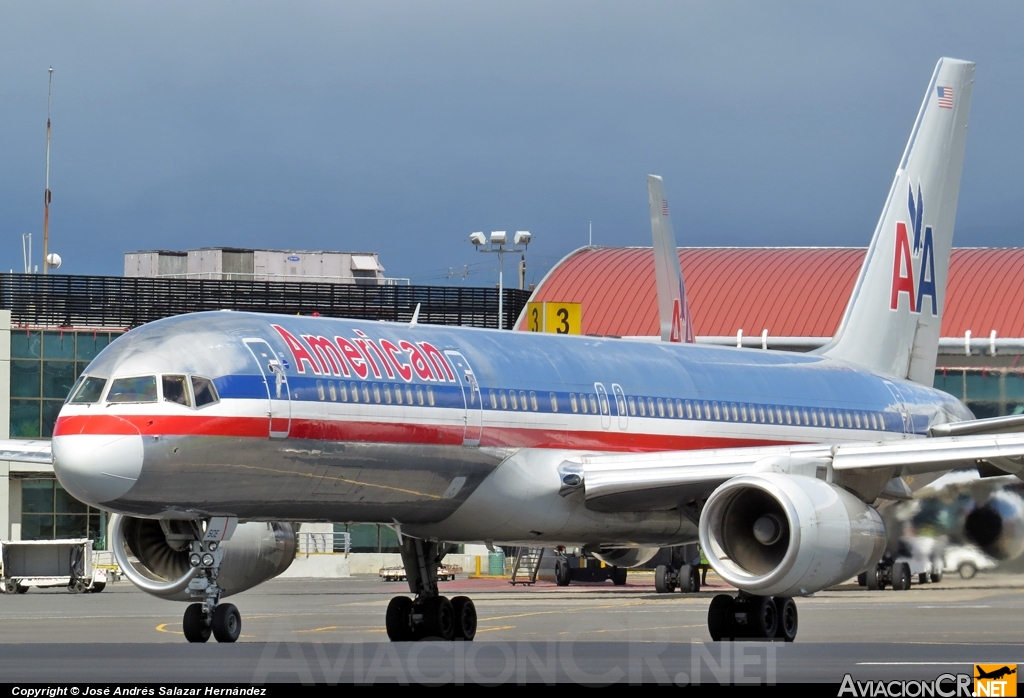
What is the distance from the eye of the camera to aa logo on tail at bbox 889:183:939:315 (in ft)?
107

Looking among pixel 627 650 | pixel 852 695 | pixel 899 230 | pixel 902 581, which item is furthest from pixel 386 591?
pixel 852 695

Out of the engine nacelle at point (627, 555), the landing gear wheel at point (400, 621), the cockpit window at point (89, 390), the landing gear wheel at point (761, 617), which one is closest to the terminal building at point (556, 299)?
the engine nacelle at point (627, 555)

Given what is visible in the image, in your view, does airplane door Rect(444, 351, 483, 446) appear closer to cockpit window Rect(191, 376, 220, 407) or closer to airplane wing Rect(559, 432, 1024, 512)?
airplane wing Rect(559, 432, 1024, 512)

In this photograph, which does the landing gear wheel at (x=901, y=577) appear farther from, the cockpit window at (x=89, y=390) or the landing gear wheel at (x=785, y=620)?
the cockpit window at (x=89, y=390)

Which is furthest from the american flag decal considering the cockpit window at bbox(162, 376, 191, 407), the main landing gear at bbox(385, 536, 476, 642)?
the cockpit window at bbox(162, 376, 191, 407)

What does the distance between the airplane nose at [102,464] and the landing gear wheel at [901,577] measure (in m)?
26.6

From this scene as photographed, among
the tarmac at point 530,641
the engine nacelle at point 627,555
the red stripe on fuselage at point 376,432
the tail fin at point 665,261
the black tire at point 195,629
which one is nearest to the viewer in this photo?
the tarmac at point 530,641

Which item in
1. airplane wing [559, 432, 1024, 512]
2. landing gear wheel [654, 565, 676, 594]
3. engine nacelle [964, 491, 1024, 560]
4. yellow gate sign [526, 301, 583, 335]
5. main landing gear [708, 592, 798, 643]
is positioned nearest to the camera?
airplane wing [559, 432, 1024, 512]

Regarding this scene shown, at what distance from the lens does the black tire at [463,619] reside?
2439 centimetres

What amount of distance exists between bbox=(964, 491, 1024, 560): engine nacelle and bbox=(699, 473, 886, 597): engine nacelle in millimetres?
5655

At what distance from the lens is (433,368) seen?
22469mm

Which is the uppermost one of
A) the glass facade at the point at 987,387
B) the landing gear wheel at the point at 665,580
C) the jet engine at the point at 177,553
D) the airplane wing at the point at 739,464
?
the glass facade at the point at 987,387

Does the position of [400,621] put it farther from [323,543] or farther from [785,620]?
[323,543]

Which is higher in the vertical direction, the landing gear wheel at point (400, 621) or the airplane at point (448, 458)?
the airplane at point (448, 458)
